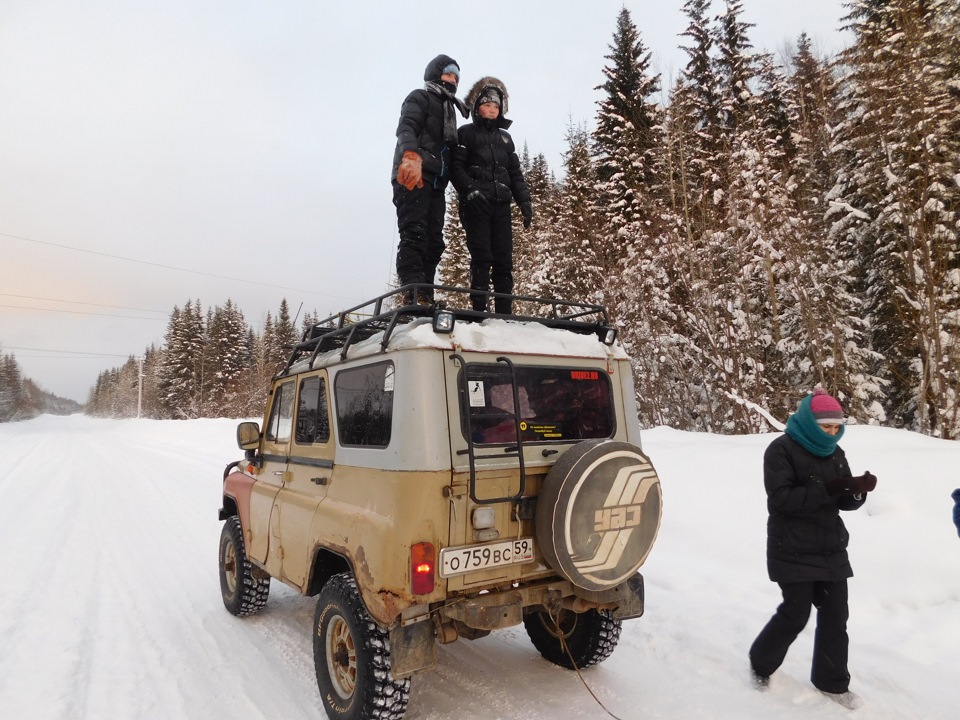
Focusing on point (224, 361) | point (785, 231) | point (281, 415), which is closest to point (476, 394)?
point (281, 415)

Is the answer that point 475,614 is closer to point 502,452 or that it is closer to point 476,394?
point 502,452

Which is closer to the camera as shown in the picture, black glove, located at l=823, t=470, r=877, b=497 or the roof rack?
black glove, located at l=823, t=470, r=877, b=497

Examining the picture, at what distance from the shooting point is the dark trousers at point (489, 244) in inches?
199

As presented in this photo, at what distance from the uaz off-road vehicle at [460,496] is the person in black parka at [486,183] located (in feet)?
5.65

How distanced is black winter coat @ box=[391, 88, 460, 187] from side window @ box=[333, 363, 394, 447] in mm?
2146

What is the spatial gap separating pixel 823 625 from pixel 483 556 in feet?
6.96

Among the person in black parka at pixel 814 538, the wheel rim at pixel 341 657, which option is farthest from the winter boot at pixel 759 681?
the wheel rim at pixel 341 657

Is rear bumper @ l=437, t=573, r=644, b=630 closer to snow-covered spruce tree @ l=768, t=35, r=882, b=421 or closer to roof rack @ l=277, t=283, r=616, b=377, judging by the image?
roof rack @ l=277, t=283, r=616, b=377

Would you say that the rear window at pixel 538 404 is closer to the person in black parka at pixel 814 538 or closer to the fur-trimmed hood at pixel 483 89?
the person in black parka at pixel 814 538

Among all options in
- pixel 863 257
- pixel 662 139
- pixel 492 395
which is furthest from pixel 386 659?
pixel 863 257

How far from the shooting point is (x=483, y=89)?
5039 mm

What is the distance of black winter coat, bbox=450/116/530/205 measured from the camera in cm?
505

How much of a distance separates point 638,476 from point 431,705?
1.86 m

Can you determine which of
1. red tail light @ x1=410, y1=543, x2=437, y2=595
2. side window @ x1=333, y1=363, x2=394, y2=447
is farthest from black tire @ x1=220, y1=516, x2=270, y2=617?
red tail light @ x1=410, y1=543, x2=437, y2=595
